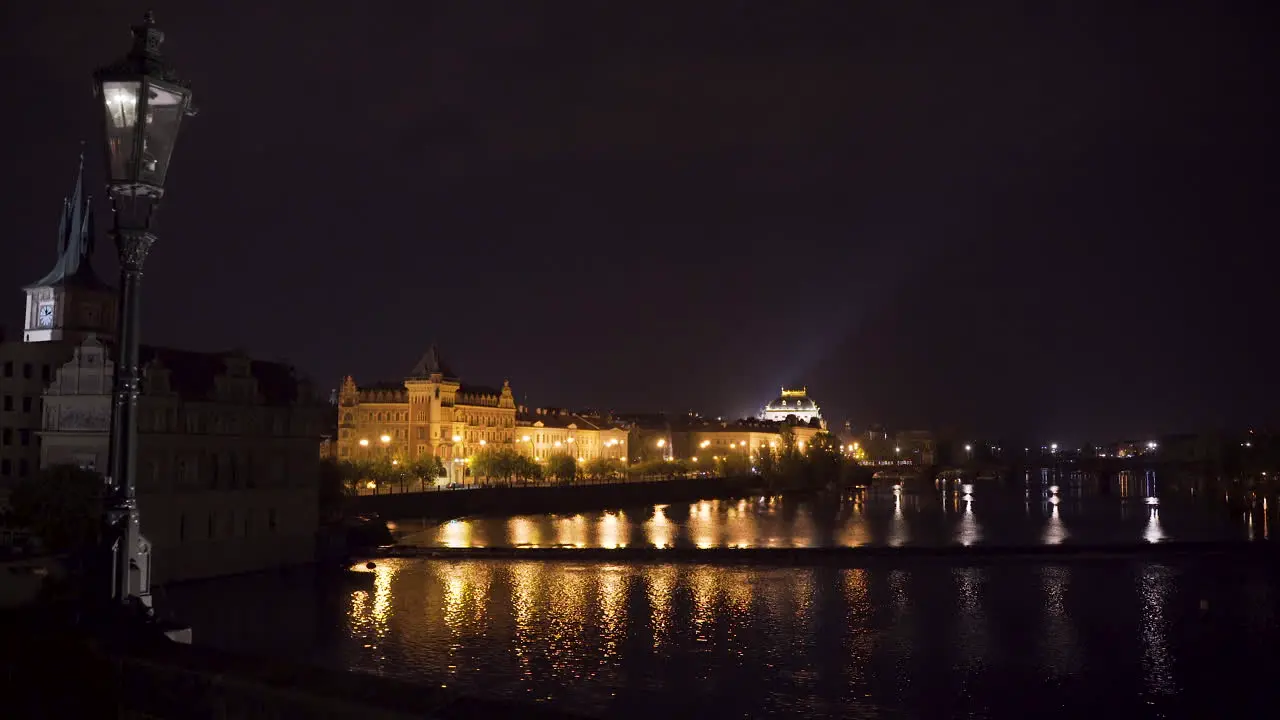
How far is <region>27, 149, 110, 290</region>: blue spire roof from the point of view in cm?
7438

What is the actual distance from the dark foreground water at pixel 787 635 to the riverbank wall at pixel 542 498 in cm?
2798

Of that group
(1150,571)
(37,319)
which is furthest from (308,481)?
(1150,571)

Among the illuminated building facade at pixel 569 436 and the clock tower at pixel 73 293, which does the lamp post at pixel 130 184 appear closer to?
the clock tower at pixel 73 293

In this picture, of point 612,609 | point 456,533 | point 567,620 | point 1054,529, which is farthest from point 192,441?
point 1054,529

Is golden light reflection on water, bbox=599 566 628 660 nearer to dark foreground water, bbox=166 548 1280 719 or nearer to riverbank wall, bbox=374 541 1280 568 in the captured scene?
dark foreground water, bbox=166 548 1280 719

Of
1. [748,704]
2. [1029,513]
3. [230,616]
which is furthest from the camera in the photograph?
[1029,513]

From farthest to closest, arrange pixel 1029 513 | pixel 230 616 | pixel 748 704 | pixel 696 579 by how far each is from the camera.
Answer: pixel 1029 513, pixel 696 579, pixel 230 616, pixel 748 704

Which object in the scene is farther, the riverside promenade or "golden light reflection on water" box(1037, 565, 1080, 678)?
"golden light reflection on water" box(1037, 565, 1080, 678)

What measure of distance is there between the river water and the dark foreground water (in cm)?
12

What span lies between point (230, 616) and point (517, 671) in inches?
545

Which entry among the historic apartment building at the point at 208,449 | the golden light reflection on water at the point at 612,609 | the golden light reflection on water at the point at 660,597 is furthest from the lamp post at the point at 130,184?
the historic apartment building at the point at 208,449

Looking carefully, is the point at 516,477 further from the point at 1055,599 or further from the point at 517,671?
the point at 517,671

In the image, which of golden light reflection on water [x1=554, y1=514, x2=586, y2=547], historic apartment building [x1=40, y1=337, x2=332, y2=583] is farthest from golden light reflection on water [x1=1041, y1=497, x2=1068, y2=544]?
historic apartment building [x1=40, y1=337, x2=332, y2=583]

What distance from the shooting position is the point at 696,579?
2188 inches
